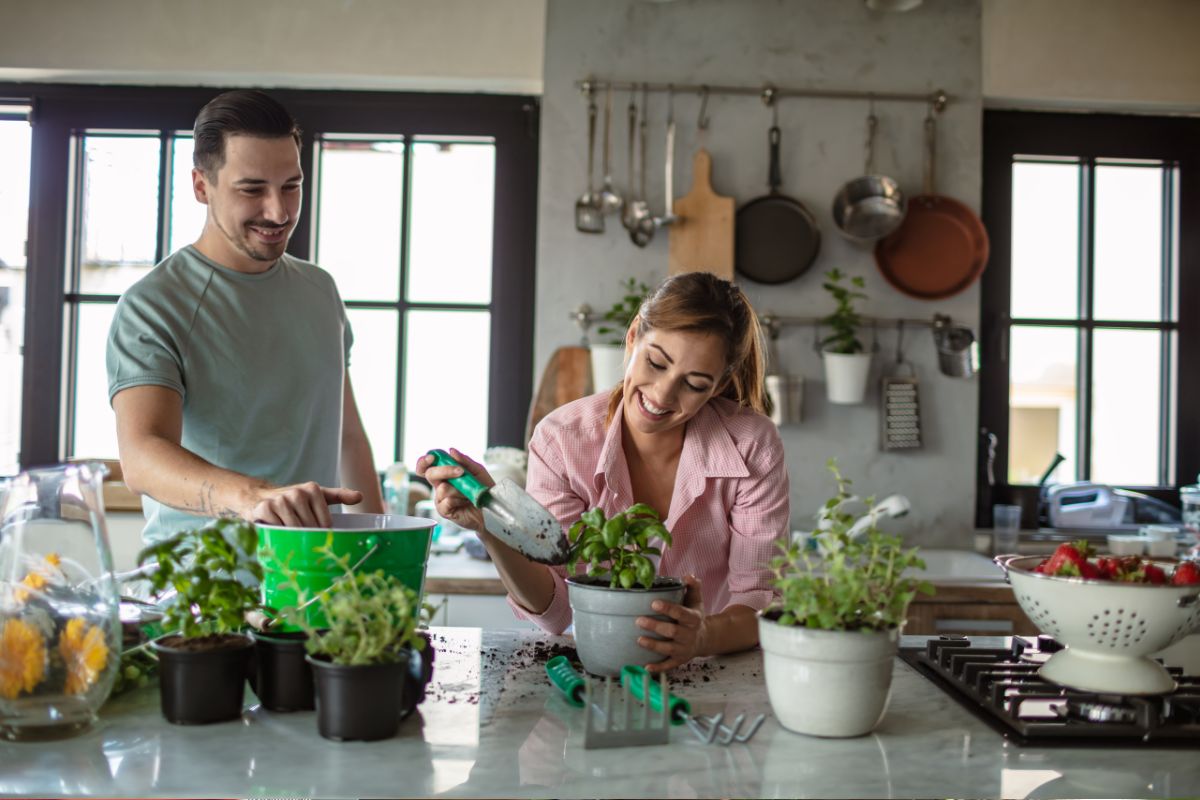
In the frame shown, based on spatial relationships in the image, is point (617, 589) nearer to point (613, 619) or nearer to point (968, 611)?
point (613, 619)

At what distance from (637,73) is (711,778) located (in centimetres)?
271

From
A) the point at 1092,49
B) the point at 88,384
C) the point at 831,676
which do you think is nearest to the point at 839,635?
the point at 831,676

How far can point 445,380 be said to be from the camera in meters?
3.48

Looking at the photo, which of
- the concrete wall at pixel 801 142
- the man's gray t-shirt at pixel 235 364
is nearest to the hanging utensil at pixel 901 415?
the concrete wall at pixel 801 142

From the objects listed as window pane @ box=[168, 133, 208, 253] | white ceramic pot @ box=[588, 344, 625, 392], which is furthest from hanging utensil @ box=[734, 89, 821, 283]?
window pane @ box=[168, 133, 208, 253]

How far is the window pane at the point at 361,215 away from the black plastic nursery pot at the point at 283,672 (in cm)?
242

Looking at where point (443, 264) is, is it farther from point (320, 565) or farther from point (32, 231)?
point (320, 565)

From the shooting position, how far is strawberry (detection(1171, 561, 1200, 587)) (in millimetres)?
1160

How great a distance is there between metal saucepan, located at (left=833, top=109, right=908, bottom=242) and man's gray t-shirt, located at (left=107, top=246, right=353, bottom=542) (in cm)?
182

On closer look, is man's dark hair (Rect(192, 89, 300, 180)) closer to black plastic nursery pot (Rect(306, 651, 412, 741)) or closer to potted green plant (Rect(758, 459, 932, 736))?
black plastic nursery pot (Rect(306, 651, 412, 741))

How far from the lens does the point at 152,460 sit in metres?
1.57

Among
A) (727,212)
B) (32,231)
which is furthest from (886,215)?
(32,231)

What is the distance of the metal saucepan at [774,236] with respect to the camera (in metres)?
3.30

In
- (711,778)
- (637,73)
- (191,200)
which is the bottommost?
(711,778)
